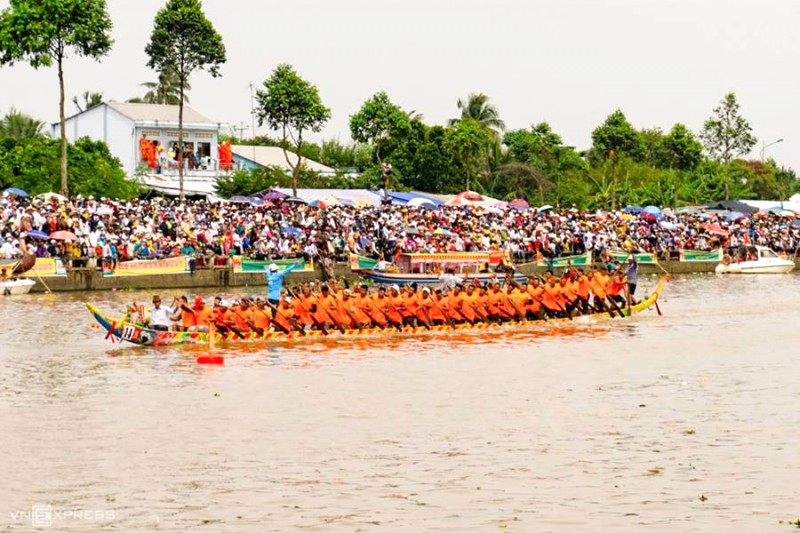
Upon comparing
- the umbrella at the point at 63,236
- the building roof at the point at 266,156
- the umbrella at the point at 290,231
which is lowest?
the umbrella at the point at 63,236

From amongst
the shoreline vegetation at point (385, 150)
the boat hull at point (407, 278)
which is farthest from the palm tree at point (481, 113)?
the boat hull at point (407, 278)

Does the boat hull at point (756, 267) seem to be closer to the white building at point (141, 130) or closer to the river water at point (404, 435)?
the river water at point (404, 435)

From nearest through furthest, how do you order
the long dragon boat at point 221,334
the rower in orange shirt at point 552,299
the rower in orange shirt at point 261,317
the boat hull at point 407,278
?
the long dragon boat at point 221,334, the rower in orange shirt at point 261,317, the rower in orange shirt at point 552,299, the boat hull at point 407,278

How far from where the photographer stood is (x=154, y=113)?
6775cm

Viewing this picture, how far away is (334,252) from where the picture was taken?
1725 inches

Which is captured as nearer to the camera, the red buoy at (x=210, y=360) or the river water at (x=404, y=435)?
the river water at (x=404, y=435)

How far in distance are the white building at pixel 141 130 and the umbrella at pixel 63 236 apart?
88.2ft

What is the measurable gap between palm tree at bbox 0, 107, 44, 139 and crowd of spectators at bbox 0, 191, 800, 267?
28.7 metres

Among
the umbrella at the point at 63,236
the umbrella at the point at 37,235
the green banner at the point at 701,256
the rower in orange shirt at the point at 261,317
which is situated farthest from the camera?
the green banner at the point at 701,256

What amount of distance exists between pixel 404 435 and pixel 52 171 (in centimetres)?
3744

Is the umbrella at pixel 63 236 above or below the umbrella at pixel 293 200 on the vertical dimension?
below

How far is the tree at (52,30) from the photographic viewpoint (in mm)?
46000

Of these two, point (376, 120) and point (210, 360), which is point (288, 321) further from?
point (376, 120)

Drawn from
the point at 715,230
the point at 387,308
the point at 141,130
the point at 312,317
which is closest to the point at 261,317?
the point at 312,317
